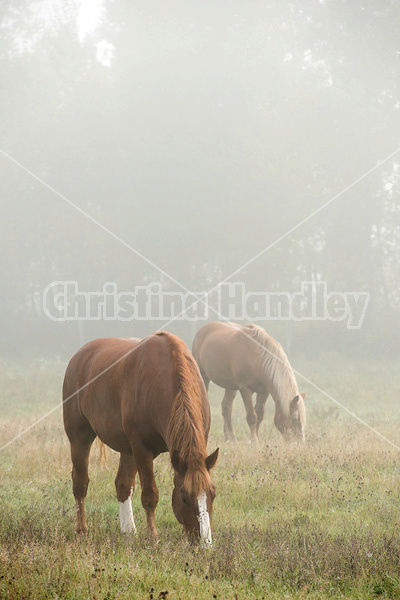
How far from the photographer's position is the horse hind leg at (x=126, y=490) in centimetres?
523

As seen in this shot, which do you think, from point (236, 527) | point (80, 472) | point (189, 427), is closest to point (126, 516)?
point (80, 472)

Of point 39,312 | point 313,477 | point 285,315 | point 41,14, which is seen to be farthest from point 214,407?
point 41,14

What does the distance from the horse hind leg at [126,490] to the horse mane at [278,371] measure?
453 centimetres

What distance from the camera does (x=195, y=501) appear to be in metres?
3.89

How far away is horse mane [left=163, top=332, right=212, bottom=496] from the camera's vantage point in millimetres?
3934

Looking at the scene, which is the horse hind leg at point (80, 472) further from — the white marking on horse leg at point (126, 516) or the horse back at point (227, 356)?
the horse back at point (227, 356)

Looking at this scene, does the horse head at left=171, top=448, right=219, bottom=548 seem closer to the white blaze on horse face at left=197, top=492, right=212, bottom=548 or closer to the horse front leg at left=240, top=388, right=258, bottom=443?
the white blaze on horse face at left=197, top=492, right=212, bottom=548

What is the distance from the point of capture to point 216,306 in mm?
27125

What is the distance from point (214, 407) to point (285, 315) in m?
12.9

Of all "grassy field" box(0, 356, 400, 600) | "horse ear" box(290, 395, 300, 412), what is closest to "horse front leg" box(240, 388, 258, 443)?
"grassy field" box(0, 356, 400, 600)

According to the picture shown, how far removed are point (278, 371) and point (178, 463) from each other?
233 inches

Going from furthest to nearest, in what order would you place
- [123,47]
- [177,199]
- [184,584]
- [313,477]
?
1. [123,47]
2. [177,199]
3. [313,477]
4. [184,584]

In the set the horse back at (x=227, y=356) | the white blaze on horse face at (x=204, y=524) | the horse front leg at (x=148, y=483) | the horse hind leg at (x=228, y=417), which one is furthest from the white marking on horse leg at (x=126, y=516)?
the horse back at (x=227, y=356)

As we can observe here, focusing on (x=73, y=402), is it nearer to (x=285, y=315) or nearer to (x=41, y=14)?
(x=285, y=315)
